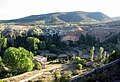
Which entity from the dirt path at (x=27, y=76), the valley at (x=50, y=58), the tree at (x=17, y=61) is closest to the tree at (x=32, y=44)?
the valley at (x=50, y=58)

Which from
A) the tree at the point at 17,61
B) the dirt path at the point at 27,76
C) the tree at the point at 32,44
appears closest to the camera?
the dirt path at the point at 27,76

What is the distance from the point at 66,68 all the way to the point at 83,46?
2874 centimetres

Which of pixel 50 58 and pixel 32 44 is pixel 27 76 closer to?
pixel 50 58

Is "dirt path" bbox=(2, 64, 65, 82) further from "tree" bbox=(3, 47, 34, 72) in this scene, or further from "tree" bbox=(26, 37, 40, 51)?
"tree" bbox=(26, 37, 40, 51)

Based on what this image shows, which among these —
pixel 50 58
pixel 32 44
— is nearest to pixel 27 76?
pixel 50 58

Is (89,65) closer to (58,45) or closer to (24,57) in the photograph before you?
(24,57)

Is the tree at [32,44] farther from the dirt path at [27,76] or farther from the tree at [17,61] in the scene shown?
the tree at [17,61]

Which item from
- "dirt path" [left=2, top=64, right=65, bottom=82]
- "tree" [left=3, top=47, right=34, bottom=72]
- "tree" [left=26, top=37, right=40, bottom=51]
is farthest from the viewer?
"tree" [left=26, top=37, right=40, bottom=51]

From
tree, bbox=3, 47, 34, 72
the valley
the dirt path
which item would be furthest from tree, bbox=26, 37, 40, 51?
tree, bbox=3, 47, 34, 72

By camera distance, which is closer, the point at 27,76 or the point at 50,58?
the point at 27,76

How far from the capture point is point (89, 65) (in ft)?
207

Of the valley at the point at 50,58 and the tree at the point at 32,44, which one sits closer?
the valley at the point at 50,58

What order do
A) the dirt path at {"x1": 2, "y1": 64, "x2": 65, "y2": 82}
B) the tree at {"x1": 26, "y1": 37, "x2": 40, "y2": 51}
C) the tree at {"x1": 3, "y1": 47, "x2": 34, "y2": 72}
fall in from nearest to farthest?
the dirt path at {"x1": 2, "y1": 64, "x2": 65, "y2": 82} → the tree at {"x1": 3, "y1": 47, "x2": 34, "y2": 72} → the tree at {"x1": 26, "y1": 37, "x2": 40, "y2": 51}

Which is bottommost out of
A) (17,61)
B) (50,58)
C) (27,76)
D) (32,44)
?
(50,58)
